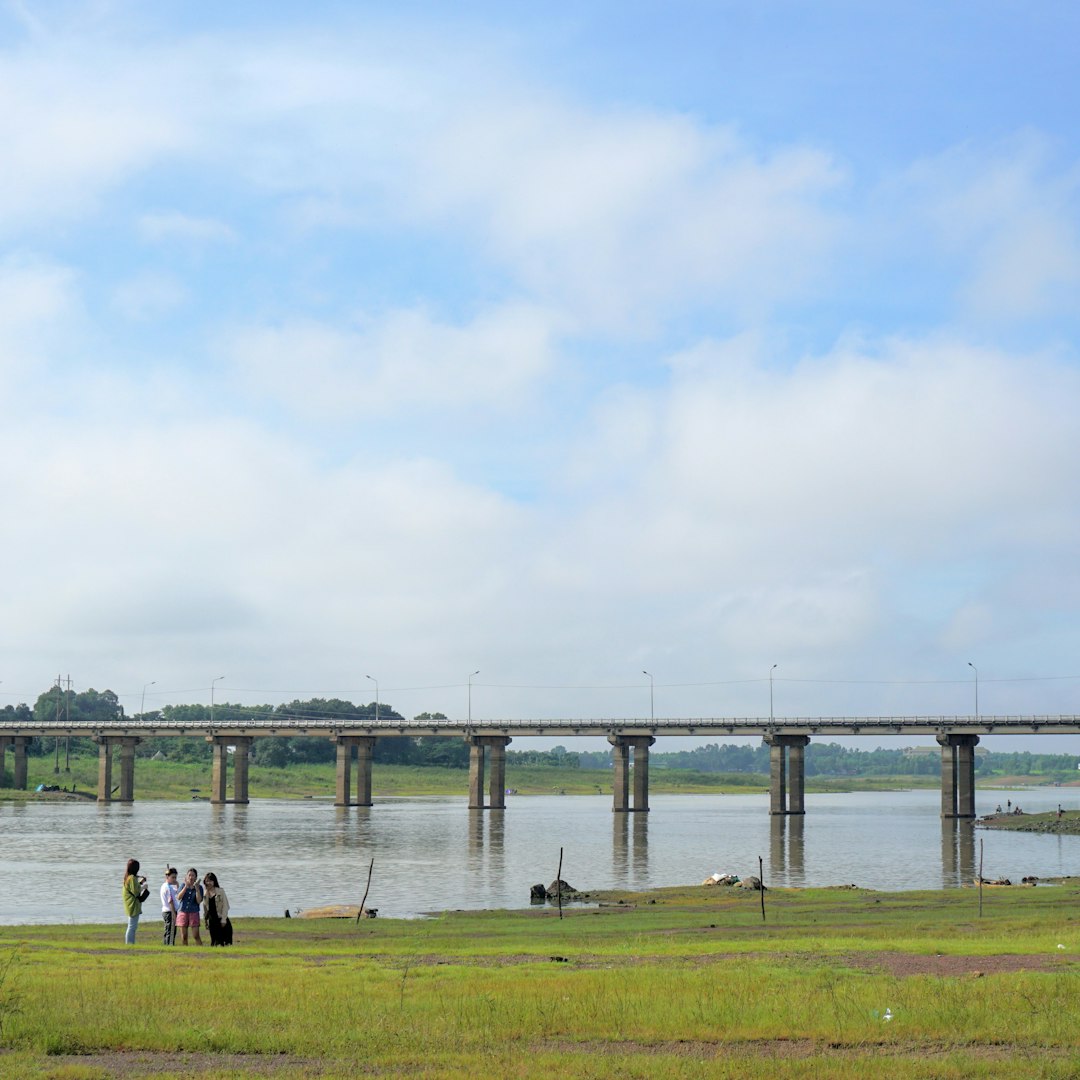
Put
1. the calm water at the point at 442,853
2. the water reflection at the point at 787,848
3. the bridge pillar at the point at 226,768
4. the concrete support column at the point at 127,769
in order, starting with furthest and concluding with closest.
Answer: the concrete support column at the point at 127,769 → the bridge pillar at the point at 226,768 → the water reflection at the point at 787,848 → the calm water at the point at 442,853

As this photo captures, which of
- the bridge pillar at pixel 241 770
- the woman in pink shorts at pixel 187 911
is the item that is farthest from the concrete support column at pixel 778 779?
the woman in pink shorts at pixel 187 911

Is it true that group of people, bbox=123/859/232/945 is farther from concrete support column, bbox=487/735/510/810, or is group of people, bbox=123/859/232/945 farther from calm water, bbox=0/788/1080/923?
concrete support column, bbox=487/735/510/810

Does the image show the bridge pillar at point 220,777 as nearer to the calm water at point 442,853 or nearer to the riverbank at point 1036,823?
the calm water at point 442,853

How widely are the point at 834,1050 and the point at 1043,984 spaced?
748 cm

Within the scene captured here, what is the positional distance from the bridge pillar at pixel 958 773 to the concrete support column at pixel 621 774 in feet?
123

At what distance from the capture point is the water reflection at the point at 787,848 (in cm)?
7338

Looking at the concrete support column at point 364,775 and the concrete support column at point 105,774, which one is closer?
the concrete support column at point 364,775

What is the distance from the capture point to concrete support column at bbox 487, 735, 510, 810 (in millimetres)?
164250

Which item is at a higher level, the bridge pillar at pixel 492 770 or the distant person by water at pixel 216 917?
the distant person by water at pixel 216 917

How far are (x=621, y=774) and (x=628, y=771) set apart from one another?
5.21ft

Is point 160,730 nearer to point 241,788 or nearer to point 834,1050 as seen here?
point 241,788

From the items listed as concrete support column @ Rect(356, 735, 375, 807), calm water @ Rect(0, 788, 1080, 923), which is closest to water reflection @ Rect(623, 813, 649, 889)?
calm water @ Rect(0, 788, 1080, 923)

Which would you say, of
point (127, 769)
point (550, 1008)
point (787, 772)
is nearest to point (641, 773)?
point (787, 772)

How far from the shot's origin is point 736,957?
32.2 metres
